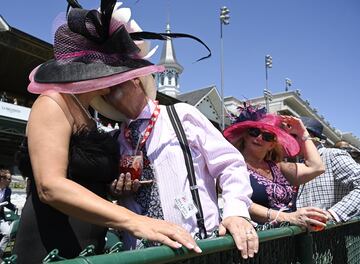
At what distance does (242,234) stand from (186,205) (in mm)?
239

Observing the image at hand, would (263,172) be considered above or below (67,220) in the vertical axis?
above

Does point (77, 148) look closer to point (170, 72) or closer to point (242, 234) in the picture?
point (242, 234)

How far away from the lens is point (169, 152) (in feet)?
4.93

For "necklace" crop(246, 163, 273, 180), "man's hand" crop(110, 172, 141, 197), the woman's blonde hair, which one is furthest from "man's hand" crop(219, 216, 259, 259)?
the woman's blonde hair

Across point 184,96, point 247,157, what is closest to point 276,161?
point 247,157

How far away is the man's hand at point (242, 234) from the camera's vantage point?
127 centimetres

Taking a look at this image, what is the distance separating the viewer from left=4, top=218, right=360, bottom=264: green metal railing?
892mm

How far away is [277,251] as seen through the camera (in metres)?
1.65

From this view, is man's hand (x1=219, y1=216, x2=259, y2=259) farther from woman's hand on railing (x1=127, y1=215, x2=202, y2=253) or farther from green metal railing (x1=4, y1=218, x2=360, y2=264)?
woman's hand on railing (x1=127, y1=215, x2=202, y2=253)

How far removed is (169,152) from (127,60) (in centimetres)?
38

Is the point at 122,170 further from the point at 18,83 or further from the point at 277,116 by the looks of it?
the point at 18,83

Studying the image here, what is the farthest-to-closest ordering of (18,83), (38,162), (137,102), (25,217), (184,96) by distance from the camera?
(184,96)
(18,83)
(137,102)
(25,217)
(38,162)

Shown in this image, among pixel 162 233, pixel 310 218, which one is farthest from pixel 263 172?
pixel 162 233

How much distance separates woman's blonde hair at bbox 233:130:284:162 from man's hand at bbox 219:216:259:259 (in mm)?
1276
